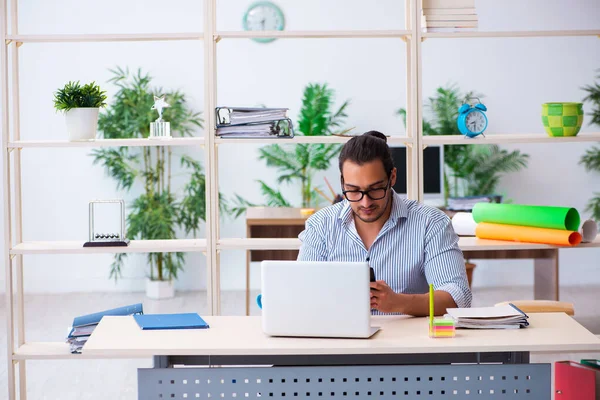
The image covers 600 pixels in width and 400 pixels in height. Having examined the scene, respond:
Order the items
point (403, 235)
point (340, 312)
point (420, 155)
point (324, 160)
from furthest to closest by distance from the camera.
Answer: point (324, 160) < point (420, 155) < point (403, 235) < point (340, 312)

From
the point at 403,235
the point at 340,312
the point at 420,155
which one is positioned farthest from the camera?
the point at 420,155

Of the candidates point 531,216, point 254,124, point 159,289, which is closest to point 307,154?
point 159,289

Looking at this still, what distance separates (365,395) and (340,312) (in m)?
0.30

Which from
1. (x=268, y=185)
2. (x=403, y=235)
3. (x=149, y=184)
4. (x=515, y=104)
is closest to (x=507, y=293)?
(x=515, y=104)

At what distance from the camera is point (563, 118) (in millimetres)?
4059

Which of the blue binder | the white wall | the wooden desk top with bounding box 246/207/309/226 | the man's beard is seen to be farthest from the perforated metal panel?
the white wall

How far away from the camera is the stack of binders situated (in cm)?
398

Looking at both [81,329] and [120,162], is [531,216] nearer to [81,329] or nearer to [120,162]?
[81,329]

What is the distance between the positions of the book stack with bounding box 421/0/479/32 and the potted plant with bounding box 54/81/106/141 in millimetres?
1596

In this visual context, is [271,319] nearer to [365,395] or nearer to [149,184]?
[365,395]

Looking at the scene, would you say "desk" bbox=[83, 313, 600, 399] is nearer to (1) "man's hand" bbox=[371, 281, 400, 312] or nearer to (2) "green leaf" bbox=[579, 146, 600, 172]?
(1) "man's hand" bbox=[371, 281, 400, 312]

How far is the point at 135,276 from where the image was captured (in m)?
7.29

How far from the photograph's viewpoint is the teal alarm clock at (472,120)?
→ 405cm

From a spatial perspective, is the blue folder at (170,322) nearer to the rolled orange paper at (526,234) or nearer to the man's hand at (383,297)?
the man's hand at (383,297)
